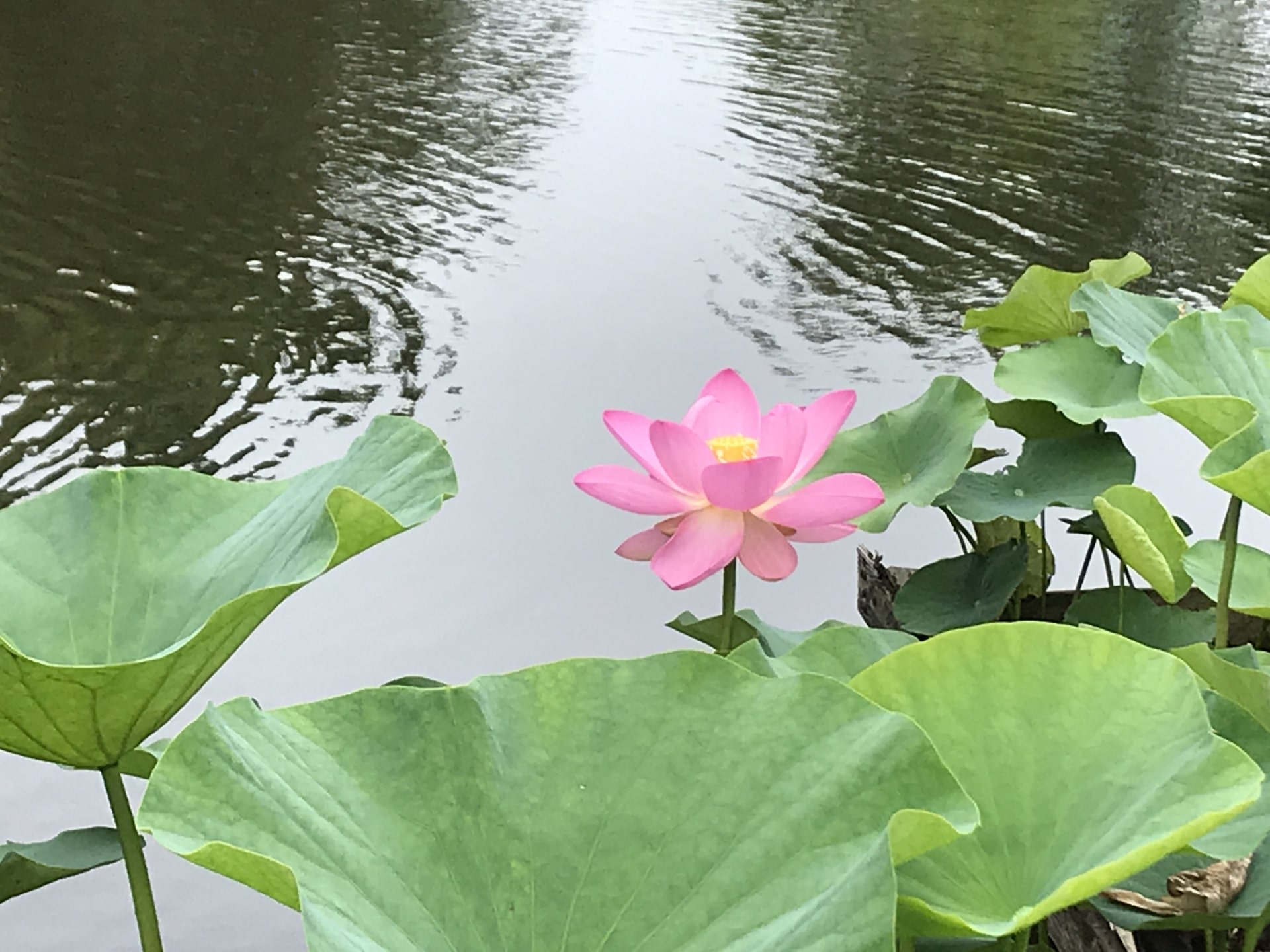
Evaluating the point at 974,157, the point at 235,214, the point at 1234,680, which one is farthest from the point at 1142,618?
the point at 974,157

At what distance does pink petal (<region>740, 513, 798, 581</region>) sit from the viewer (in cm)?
34

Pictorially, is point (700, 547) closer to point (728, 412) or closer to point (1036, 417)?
point (728, 412)

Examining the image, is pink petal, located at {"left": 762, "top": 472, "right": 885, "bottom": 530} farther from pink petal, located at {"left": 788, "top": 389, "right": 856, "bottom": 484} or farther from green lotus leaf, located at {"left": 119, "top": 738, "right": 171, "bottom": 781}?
green lotus leaf, located at {"left": 119, "top": 738, "right": 171, "bottom": 781}

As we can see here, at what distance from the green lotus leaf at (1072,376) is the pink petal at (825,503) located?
0.77 ft

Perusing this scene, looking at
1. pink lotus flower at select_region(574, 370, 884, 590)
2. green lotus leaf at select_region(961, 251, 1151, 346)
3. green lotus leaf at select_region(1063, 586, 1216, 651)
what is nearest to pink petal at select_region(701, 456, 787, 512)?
pink lotus flower at select_region(574, 370, 884, 590)

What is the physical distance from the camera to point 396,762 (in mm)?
258

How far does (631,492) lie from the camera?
344 millimetres

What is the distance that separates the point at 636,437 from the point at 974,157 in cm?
134

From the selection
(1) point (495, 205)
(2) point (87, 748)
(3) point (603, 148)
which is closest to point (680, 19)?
(3) point (603, 148)

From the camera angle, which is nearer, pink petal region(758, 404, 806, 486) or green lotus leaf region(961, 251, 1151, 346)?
pink petal region(758, 404, 806, 486)

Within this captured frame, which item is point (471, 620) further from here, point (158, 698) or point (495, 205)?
point (495, 205)

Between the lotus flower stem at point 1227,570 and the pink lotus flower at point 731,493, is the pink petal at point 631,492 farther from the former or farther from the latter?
the lotus flower stem at point 1227,570

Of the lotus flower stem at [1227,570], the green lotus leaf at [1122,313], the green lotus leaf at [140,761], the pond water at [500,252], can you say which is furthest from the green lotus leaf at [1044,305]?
the green lotus leaf at [140,761]

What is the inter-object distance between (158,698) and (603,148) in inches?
52.9
